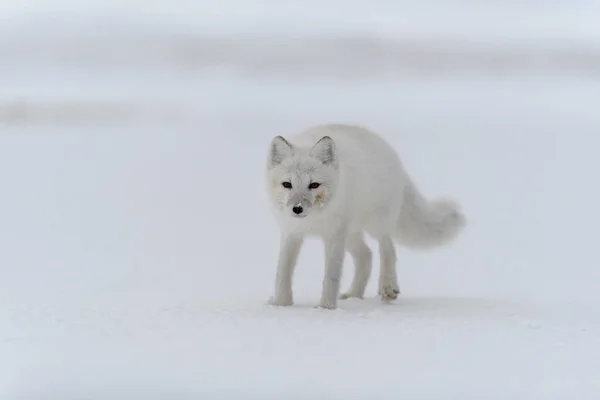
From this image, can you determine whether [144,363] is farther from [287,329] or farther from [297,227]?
[297,227]

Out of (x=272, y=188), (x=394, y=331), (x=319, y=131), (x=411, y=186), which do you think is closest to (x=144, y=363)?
(x=394, y=331)

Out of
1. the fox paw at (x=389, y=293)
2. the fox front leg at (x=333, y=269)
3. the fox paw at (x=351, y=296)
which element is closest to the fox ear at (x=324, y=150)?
the fox front leg at (x=333, y=269)

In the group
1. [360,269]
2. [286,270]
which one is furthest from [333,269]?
[360,269]

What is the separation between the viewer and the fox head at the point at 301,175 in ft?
10.6

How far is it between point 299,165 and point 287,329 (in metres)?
0.73

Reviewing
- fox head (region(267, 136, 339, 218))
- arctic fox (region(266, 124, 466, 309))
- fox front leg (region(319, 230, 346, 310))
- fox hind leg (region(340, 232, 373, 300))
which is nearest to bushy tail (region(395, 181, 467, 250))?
arctic fox (region(266, 124, 466, 309))

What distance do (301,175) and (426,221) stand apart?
960mm

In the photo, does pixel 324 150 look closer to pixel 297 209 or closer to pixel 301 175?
pixel 301 175

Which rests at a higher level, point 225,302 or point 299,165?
point 299,165

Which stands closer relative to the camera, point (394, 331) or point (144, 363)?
point (144, 363)

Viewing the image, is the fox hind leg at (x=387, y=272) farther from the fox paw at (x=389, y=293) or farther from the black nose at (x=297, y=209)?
the black nose at (x=297, y=209)

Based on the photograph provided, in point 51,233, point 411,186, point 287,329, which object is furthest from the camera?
point 51,233

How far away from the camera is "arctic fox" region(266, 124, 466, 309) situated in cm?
330

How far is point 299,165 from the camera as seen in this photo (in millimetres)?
3287
